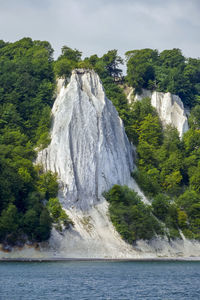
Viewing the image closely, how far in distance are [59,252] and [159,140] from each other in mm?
36054

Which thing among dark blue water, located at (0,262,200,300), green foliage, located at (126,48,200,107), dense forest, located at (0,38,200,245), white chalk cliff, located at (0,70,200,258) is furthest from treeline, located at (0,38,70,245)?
green foliage, located at (126,48,200,107)

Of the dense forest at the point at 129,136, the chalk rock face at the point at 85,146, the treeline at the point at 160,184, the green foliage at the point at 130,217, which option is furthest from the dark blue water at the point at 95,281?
the chalk rock face at the point at 85,146

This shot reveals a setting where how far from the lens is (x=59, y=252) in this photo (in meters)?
70.2

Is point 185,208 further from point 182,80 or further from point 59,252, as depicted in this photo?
point 182,80

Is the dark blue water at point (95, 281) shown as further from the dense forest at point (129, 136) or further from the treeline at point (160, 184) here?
the treeline at point (160, 184)

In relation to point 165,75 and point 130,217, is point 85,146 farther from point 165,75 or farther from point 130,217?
point 165,75

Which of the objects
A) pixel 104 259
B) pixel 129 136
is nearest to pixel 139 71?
pixel 129 136

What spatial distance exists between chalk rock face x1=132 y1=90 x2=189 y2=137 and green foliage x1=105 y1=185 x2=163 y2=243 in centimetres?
2645

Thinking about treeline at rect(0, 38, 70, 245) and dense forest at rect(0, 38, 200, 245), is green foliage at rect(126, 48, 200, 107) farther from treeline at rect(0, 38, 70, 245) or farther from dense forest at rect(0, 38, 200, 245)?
treeline at rect(0, 38, 70, 245)

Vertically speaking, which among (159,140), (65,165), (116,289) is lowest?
(116,289)

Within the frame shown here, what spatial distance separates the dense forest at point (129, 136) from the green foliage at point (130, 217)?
127 millimetres

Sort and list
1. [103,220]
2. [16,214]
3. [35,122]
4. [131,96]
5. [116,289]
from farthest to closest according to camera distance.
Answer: [131,96] < [35,122] < [103,220] < [16,214] < [116,289]

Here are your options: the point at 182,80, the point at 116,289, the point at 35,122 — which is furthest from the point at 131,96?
the point at 116,289

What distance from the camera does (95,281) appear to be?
50.3 metres
